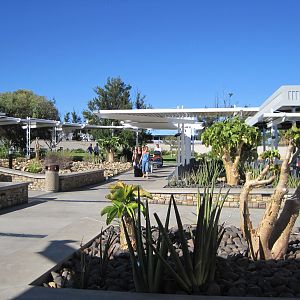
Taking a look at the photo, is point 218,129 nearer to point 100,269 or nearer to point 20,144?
point 100,269

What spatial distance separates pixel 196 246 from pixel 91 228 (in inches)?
132

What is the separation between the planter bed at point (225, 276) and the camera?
14.1 feet

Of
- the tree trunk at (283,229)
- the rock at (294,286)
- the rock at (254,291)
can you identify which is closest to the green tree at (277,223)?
the tree trunk at (283,229)

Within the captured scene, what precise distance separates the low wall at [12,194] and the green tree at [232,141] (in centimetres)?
585

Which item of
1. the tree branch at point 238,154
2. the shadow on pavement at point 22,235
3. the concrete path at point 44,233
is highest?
the tree branch at point 238,154

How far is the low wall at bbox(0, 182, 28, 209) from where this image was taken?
11.0 metres

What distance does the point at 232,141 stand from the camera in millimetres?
13492

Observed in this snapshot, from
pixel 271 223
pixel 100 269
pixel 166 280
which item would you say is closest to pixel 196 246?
pixel 166 280

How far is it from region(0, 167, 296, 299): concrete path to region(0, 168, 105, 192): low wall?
80 cm

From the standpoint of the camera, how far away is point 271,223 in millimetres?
5469

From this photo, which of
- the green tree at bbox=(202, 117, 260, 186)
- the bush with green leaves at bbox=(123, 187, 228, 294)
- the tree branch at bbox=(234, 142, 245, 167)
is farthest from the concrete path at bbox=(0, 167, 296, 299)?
the tree branch at bbox=(234, 142, 245, 167)

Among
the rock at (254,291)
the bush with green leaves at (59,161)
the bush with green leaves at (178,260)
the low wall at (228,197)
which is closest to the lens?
the bush with green leaves at (178,260)

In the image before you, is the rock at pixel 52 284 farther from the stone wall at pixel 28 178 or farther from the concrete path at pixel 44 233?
the stone wall at pixel 28 178

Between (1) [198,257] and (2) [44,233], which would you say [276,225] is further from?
(2) [44,233]
